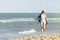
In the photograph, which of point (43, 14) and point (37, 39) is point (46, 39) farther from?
point (43, 14)

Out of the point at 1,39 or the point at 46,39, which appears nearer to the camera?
the point at 46,39

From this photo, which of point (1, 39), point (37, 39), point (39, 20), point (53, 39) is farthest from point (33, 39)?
point (1, 39)

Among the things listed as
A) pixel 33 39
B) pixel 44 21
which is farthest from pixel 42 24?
pixel 33 39

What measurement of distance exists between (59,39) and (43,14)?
2.77 metres

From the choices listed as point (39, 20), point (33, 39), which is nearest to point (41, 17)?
point (39, 20)

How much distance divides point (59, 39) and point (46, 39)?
2.32ft

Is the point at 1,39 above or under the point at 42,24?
under

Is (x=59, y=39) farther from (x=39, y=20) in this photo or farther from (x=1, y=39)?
(x=1, y=39)

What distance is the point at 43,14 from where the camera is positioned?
14.8 meters

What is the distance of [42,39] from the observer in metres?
12.8

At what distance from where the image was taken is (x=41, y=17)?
48.6 feet

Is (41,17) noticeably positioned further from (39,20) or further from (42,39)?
(42,39)

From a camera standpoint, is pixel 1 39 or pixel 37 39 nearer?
pixel 37 39

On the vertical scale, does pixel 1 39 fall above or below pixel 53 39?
below
